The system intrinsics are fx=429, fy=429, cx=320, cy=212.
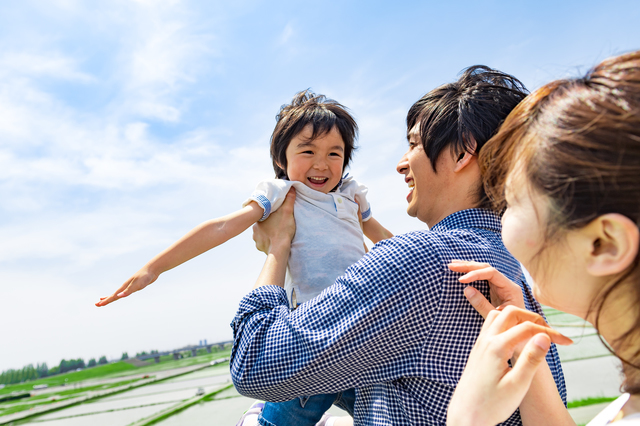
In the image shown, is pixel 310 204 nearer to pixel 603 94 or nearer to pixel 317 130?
pixel 317 130

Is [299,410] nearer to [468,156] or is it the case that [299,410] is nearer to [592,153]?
[468,156]

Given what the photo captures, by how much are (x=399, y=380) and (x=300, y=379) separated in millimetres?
266

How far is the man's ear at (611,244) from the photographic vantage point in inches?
24.7

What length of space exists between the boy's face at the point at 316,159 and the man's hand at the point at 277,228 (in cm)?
13

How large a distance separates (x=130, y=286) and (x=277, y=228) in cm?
69

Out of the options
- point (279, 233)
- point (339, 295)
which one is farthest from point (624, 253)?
point (279, 233)

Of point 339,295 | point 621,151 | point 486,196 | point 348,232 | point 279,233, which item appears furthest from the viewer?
point 348,232

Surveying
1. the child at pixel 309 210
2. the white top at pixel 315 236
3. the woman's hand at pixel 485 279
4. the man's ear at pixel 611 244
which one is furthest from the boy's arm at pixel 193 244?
the man's ear at pixel 611 244

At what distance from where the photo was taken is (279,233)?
2.02m

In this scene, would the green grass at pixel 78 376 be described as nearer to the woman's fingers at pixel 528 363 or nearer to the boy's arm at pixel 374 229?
the boy's arm at pixel 374 229

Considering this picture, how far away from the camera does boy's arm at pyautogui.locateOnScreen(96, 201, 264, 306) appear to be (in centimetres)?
176

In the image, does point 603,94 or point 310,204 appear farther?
point 310,204

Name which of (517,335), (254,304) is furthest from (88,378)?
(517,335)

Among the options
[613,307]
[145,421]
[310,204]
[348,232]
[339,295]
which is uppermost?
[310,204]
